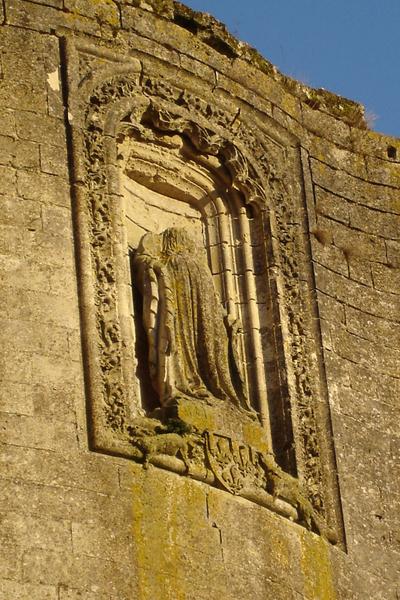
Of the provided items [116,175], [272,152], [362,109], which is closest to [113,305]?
[116,175]

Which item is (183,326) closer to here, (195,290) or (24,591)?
(195,290)

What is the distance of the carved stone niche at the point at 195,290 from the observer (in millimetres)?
19203

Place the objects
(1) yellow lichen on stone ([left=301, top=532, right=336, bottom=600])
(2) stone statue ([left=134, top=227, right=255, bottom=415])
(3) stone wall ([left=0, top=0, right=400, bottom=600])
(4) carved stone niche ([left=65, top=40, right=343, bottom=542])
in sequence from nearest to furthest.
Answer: (3) stone wall ([left=0, top=0, right=400, bottom=600]) < (4) carved stone niche ([left=65, top=40, right=343, bottom=542]) < (1) yellow lichen on stone ([left=301, top=532, right=336, bottom=600]) < (2) stone statue ([left=134, top=227, right=255, bottom=415])

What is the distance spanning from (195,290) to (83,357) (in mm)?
1386

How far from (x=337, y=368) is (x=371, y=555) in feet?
5.03

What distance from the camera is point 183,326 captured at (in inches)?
780

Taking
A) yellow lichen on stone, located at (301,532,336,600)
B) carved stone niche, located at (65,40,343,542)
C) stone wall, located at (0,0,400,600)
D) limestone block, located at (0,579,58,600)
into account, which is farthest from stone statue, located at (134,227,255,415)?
limestone block, located at (0,579,58,600)

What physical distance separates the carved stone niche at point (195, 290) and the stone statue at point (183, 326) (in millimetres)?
14

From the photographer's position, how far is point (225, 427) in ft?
63.9

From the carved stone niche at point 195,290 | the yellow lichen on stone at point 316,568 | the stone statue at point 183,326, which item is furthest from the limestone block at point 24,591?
the yellow lichen on stone at point 316,568

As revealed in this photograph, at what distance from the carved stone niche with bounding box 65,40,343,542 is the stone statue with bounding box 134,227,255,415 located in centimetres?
1

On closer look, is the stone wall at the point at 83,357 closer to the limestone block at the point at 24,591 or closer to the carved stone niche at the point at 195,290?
the limestone block at the point at 24,591

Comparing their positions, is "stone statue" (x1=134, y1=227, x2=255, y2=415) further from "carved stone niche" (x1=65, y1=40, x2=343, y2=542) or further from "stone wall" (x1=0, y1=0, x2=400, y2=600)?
"stone wall" (x1=0, y1=0, x2=400, y2=600)

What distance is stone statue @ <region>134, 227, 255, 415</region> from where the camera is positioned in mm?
19578
